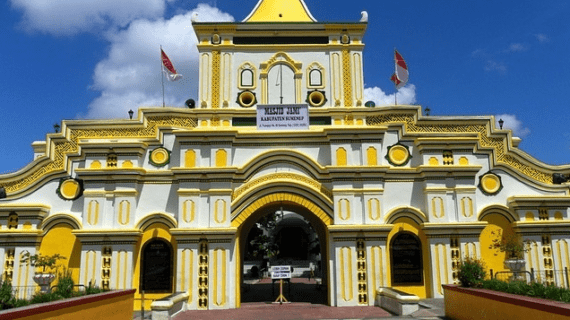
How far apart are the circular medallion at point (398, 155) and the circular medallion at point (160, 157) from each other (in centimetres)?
945

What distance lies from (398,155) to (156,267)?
11062 mm

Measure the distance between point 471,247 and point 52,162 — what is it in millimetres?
18014

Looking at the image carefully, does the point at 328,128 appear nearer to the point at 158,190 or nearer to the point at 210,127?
the point at 210,127

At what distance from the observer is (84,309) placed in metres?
11.8

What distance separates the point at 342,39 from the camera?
22766 mm

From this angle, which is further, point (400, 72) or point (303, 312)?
point (400, 72)

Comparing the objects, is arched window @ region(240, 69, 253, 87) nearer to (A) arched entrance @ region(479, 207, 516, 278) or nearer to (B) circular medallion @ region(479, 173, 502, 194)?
(B) circular medallion @ region(479, 173, 502, 194)

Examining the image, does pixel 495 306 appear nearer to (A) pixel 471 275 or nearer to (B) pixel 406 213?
(A) pixel 471 275

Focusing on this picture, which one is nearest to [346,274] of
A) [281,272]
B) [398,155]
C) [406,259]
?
[281,272]

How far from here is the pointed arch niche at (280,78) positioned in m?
22.2

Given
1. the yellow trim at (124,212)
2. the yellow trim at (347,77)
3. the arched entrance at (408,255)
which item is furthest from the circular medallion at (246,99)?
the arched entrance at (408,255)

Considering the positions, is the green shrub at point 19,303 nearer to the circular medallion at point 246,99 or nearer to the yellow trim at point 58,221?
the yellow trim at point 58,221

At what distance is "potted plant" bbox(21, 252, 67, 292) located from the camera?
16.8 metres

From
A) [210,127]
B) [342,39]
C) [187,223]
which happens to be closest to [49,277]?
[187,223]
